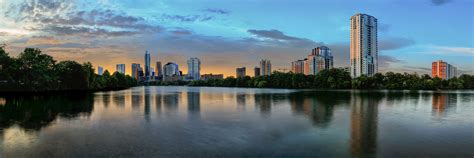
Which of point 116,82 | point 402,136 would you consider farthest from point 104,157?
point 116,82

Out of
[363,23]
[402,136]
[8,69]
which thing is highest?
[363,23]

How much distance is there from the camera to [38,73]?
238 feet

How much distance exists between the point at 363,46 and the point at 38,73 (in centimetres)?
15323

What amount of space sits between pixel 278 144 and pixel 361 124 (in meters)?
8.20

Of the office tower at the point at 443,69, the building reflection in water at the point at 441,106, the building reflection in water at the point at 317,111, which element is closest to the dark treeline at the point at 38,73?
the building reflection in water at the point at 317,111

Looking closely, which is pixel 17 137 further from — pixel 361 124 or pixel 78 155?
pixel 361 124

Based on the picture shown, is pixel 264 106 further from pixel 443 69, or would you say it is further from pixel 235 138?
pixel 443 69

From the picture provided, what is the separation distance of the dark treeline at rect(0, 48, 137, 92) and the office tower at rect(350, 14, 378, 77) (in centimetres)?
13237

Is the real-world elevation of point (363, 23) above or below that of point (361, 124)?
above

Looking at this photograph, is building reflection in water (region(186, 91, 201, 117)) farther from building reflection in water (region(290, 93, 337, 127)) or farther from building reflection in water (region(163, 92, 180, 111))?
building reflection in water (region(290, 93, 337, 127))

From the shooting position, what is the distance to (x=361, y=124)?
19.0 m

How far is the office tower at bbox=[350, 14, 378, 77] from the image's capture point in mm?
172225

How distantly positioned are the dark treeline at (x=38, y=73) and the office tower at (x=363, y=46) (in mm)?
132372

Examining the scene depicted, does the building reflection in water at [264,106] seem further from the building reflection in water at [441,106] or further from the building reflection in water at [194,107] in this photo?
the building reflection in water at [441,106]
